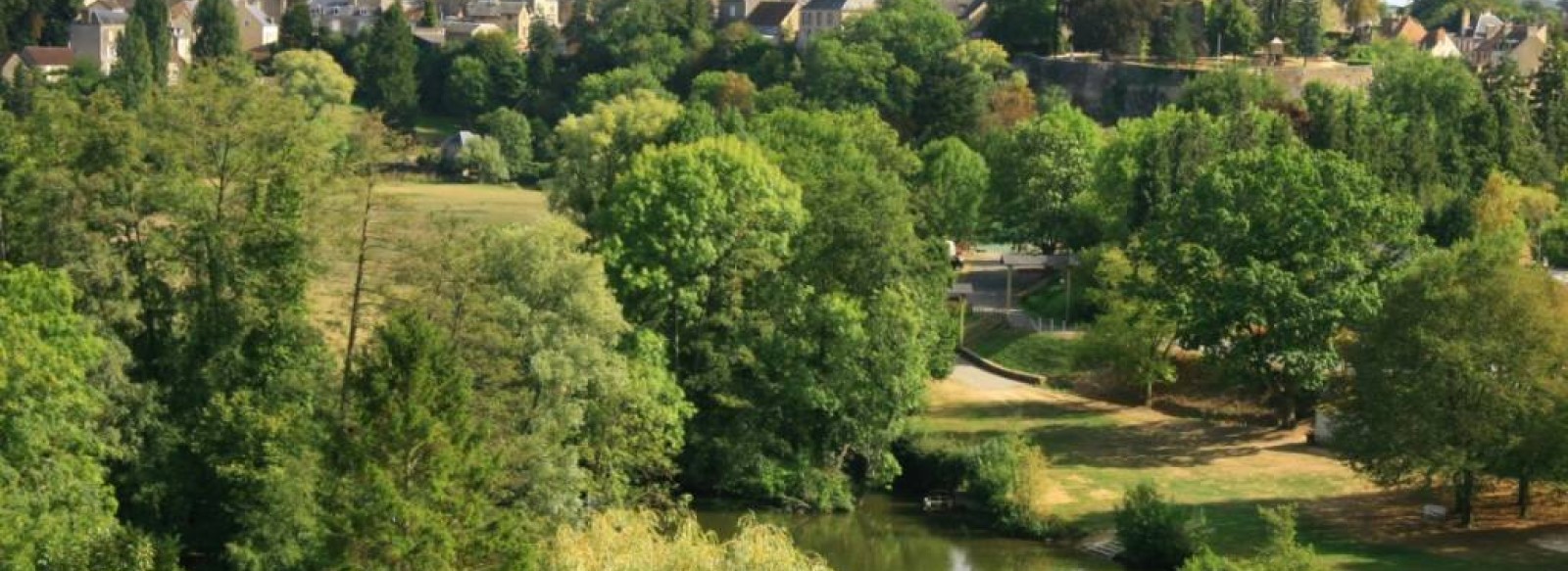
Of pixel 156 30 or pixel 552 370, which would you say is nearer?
pixel 552 370

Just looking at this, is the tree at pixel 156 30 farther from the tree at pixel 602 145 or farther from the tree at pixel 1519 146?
the tree at pixel 1519 146

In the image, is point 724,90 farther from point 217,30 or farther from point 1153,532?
point 1153,532

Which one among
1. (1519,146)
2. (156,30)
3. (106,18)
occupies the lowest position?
(1519,146)

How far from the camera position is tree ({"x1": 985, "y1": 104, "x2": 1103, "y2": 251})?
211ft

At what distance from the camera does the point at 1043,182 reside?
213 feet

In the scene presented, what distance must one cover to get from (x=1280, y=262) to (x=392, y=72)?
6457 cm

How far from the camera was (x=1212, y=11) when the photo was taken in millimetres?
91938

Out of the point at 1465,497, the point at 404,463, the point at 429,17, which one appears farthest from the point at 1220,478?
the point at 429,17

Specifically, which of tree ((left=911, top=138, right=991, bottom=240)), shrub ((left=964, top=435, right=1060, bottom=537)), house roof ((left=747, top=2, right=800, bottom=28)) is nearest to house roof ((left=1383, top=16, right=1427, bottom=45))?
house roof ((left=747, top=2, right=800, bottom=28))

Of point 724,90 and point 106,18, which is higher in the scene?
point 106,18

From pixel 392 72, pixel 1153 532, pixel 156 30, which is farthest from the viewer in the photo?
pixel 392 72

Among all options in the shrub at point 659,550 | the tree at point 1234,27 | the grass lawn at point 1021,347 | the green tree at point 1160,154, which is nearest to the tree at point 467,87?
the tree at point 1234,27

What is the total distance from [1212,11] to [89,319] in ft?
216

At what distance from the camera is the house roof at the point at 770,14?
113375mm
